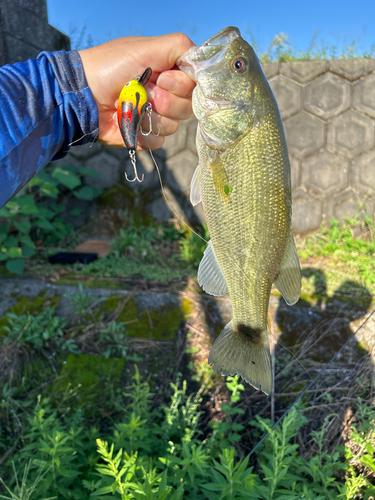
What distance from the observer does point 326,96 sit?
425 centimetres

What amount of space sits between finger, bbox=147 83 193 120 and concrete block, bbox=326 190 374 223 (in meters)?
3.07

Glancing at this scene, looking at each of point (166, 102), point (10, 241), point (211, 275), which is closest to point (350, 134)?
point (166, 102)

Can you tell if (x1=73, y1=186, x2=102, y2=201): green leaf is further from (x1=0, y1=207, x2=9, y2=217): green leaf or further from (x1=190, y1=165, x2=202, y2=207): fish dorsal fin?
(x1=190, y1=165, x2=202, y2=207): fish dorsal fin

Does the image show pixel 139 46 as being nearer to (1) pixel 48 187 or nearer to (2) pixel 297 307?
(2) pixel 297 307

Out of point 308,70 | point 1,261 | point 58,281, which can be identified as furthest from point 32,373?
point 308,70

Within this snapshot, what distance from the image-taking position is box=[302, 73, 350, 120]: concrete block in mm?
4215

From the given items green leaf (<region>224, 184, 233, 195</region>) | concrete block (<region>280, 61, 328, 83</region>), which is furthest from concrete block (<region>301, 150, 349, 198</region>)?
green leaf (<region>224, 184, 233, 195</region>)

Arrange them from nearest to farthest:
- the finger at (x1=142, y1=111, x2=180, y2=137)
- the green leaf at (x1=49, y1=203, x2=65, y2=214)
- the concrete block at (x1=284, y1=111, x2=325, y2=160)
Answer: the finger at (x1=142, y1=111, x2=180, y2=137)
the concrete block at (x1=284, y1=111, x2=325, y2=160)
the green leaf at (x1=49, y1=203, x2=65, y2=214)

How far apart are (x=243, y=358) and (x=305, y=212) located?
3.32 metres

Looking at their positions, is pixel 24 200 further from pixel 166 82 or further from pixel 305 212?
pixel 305 212

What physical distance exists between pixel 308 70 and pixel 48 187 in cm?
335

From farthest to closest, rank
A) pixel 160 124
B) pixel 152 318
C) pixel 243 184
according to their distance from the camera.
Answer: pixel 152 318
pixel 160 124
pixel 243 184

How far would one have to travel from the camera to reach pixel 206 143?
126 centimetres

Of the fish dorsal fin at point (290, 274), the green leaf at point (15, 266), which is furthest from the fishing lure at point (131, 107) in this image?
the green leaf at point (15, 266)
